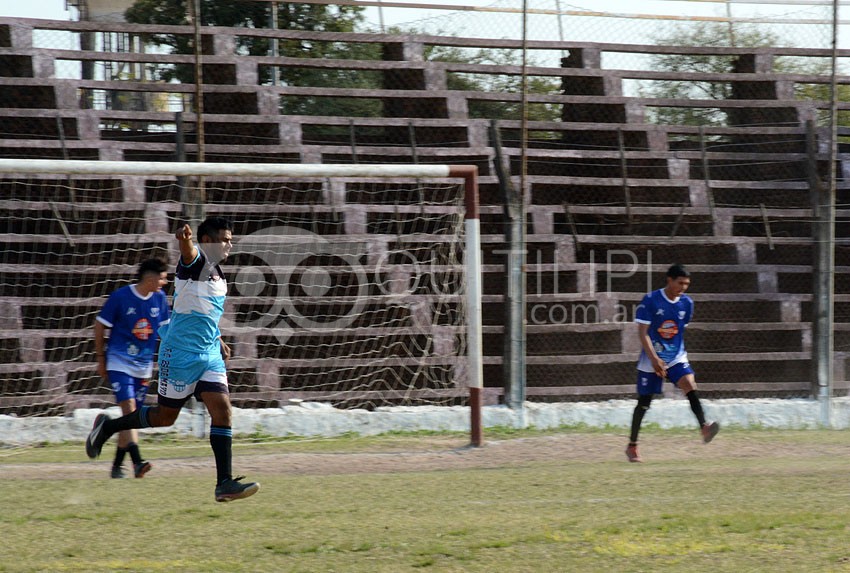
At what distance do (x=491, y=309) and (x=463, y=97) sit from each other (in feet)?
12.8

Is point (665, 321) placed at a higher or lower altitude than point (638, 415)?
higher

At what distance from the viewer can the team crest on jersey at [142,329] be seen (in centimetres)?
775

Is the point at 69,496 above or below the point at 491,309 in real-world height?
below

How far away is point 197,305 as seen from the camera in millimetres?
6012

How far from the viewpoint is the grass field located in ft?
15.4

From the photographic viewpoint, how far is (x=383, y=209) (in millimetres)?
12477

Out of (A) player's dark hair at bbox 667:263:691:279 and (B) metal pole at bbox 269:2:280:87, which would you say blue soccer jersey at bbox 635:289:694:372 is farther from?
(B) metal pole at bbox 269:2:280:87

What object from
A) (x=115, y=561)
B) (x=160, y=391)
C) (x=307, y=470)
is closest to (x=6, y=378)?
(x=307, y=470)

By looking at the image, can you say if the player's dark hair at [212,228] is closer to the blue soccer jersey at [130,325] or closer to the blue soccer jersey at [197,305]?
the blue soccer jersey at [197,305]

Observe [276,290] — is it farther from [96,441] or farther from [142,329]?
[96,441]

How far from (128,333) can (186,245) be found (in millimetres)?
2299

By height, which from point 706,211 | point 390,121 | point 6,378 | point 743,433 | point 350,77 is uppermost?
point 350,77

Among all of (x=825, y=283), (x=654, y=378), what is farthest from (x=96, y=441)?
(x=825, y=283)

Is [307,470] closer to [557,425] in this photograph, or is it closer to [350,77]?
[557,425]
